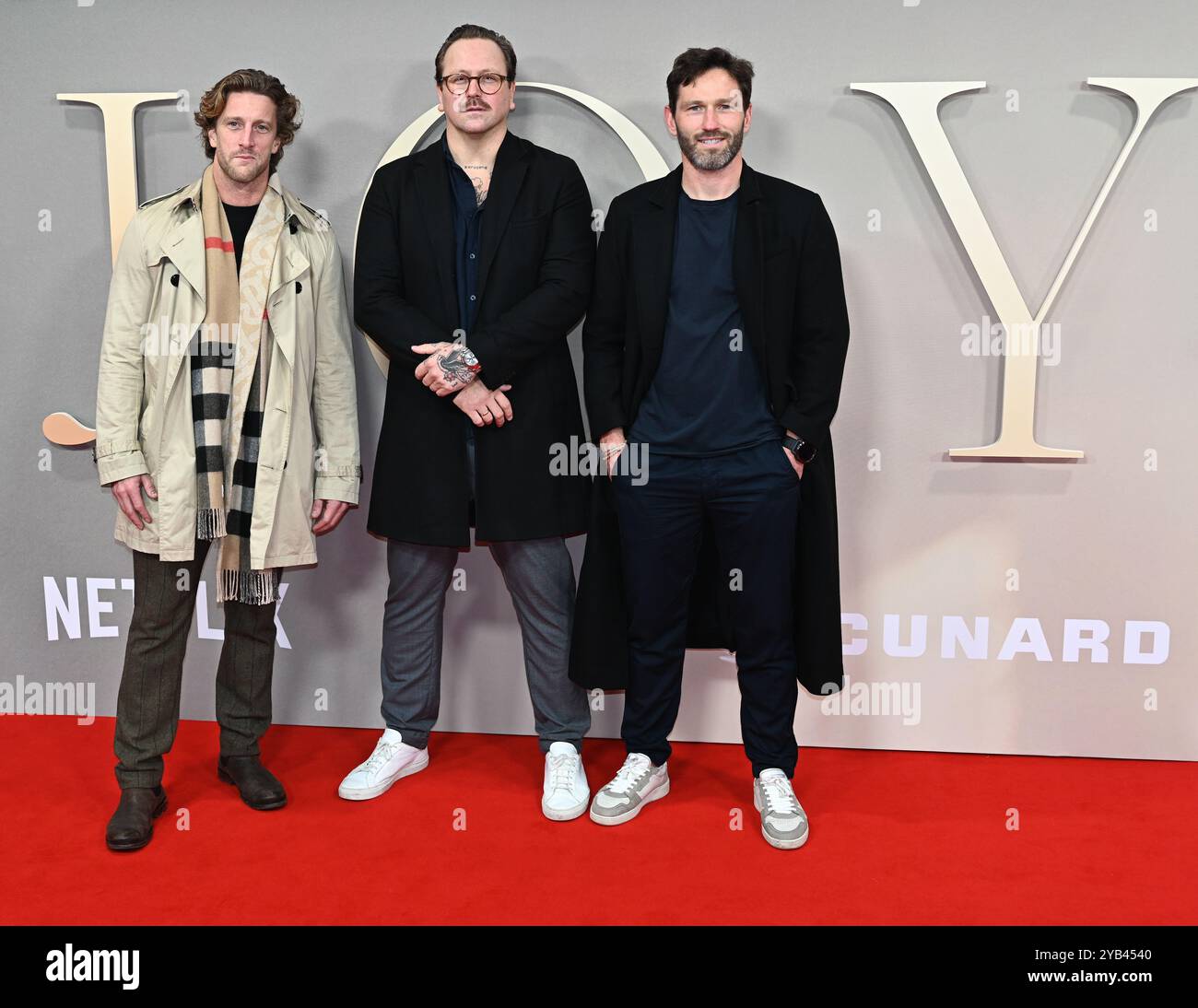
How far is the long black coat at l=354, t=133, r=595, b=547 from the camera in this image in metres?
2.68

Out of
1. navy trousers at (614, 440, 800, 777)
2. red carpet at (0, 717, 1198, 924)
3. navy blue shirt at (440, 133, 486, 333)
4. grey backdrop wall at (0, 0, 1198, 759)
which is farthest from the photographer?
grey backdrop wall at (0, 0, 1198, 759)

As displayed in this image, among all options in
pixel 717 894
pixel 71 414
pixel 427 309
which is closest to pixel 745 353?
pixel 427 309

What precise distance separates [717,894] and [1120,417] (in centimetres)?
180

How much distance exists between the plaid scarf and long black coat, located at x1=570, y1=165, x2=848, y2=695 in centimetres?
83

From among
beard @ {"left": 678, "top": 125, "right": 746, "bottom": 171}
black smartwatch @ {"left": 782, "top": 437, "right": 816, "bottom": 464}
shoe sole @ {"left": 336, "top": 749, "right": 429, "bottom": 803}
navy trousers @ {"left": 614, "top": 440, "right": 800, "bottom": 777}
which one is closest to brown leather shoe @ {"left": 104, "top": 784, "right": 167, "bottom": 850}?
shoe sole @ {"left": 336, "top": 749, "right": 429, "bottom": 803}

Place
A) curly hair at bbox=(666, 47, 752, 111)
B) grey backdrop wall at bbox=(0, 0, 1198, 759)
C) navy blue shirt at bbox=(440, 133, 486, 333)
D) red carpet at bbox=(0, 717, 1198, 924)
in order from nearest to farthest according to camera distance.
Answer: red carpet at bbox=(0, 717, 1198, 924)
curly hair at bbox=(666, 47, 752, 111)
navy blue shirt at bbox=(440, 133, 486, 333)
grey backdrop wall at bbox=(0, 0, 1198, 759)

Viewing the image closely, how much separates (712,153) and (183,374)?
1407 mm

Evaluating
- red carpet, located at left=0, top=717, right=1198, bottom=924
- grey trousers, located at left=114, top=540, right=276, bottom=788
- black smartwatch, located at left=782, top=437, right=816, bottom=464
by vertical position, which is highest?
black smartwatch, located at left=782, top=437, right=816, bottom=464

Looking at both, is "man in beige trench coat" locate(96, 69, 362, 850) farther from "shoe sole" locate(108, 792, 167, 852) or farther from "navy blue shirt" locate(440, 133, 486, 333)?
"navy blue shirt" locate(440, 133, 486, 333)

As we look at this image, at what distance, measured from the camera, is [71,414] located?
11.0ft

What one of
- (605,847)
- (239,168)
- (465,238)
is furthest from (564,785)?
(239,168)

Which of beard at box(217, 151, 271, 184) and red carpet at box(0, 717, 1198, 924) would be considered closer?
red carpet at box(0, 717, 1198, 924)

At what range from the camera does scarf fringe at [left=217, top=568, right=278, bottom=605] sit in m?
2.74

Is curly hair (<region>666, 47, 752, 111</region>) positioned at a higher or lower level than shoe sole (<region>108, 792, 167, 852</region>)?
higher
